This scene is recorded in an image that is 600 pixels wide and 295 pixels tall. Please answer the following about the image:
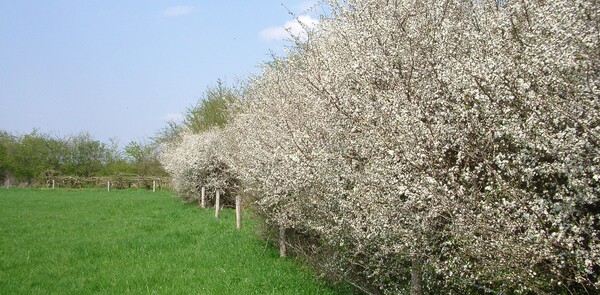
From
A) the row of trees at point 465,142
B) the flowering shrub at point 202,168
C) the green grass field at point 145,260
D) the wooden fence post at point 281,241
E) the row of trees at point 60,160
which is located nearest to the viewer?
the row of trees at point 465,142

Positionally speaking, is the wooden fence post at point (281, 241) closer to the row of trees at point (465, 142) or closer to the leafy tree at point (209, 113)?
the row of trees at point (465, 142)

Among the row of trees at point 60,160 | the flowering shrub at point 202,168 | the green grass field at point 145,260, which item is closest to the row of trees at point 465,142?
the green grass field at point 145,260

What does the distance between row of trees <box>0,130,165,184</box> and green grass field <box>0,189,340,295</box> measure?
43.6m

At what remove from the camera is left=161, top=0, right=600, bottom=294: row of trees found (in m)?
3.47

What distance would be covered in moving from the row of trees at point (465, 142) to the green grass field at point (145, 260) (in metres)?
3.02

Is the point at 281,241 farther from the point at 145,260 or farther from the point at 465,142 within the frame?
the point at 465,142

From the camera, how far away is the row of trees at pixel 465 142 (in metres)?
3.47

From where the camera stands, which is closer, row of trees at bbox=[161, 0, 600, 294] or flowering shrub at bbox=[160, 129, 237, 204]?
row of trees at bbox=[161, 0, 600, 294]

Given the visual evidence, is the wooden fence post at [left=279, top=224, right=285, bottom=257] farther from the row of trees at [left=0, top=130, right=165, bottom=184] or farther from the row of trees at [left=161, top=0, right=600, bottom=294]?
the row of trees at [left=0, top=130, right=165, bottom=184]

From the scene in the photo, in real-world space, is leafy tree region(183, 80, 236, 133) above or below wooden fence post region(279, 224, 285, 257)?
above

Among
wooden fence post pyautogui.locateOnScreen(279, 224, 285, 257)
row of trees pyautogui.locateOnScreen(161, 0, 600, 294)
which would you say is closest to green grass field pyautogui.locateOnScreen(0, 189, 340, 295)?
wooden fence post pyautogui.locateOnScreen(279, 224, 285, 257)

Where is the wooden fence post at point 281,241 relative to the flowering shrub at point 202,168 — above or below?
below

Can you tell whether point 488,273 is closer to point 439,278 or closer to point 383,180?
point 383,180

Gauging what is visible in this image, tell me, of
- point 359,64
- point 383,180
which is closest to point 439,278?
point 383,180
